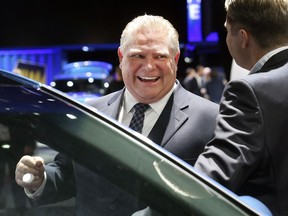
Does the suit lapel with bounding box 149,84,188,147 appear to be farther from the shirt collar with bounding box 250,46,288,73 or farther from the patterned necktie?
the shirt collar with bounding box 250,46,288,73

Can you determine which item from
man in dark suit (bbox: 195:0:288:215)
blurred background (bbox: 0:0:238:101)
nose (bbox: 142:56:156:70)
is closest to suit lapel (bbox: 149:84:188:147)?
nose (bbox: 142:56:156:70)

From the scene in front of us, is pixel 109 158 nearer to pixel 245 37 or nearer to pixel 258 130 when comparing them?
pixel 258 130

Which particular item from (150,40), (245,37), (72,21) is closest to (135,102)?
(150,40)

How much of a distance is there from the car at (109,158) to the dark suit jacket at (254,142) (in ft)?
0.85

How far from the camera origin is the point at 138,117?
8.50ft

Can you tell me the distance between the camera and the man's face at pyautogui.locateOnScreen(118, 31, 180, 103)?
8.55 feet

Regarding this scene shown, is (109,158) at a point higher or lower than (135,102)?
higher

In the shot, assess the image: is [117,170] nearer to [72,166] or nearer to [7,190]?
[72,166]

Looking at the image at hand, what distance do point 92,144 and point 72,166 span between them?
8 centimetres

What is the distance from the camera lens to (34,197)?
1.51 m

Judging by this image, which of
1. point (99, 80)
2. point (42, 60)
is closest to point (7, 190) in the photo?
point (99, 80)

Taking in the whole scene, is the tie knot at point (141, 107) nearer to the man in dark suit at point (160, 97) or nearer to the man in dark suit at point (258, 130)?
the man in dark suit at point (160, 97)

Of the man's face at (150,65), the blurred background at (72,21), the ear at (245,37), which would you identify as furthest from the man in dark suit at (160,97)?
the blurred background at (72,21)

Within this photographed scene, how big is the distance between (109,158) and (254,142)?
54 centimetres
